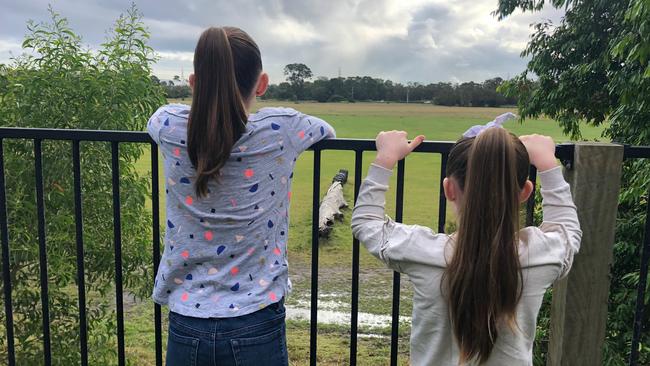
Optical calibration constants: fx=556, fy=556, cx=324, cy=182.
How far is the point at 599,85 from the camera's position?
324 inches

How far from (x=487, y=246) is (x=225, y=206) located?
2.27ft

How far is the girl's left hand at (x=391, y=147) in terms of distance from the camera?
1.58 m


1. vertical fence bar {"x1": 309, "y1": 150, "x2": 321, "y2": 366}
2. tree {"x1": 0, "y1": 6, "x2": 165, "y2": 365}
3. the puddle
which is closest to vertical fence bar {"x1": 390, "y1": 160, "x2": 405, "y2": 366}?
vertical fence bar {"x1": 309, "y1": 150, "x2": 321, "y2": 366}

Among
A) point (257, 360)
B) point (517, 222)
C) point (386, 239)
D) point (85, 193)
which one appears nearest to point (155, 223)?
point (257, 360)

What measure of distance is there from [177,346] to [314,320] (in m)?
0.64

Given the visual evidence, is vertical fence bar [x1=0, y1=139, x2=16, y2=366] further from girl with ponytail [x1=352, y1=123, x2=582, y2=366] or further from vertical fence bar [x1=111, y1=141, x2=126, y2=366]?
girl with ponytail [x1=352, y1=123, x2=582, y2=366]

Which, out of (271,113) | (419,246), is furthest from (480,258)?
(271,113)

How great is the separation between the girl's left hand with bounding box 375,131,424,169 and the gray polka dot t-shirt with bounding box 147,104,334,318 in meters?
0.25

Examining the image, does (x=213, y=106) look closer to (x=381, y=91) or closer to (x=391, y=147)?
(x=391, y=147)

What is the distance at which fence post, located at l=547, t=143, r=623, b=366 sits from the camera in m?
1.81

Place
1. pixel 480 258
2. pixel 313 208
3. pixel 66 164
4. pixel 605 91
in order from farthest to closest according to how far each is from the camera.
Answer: pixel 605 91 → pixel 66 164 → pixel 313 208 → pixel 480 258

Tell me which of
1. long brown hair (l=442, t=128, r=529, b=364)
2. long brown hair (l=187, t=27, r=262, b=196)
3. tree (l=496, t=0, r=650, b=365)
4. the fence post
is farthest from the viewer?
tree (l=496, t=0, r=650, b=365)

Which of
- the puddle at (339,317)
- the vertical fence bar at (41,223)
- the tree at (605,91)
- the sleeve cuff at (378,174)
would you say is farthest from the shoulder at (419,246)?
the puddle at (339,317)

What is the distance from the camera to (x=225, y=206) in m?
1.52
